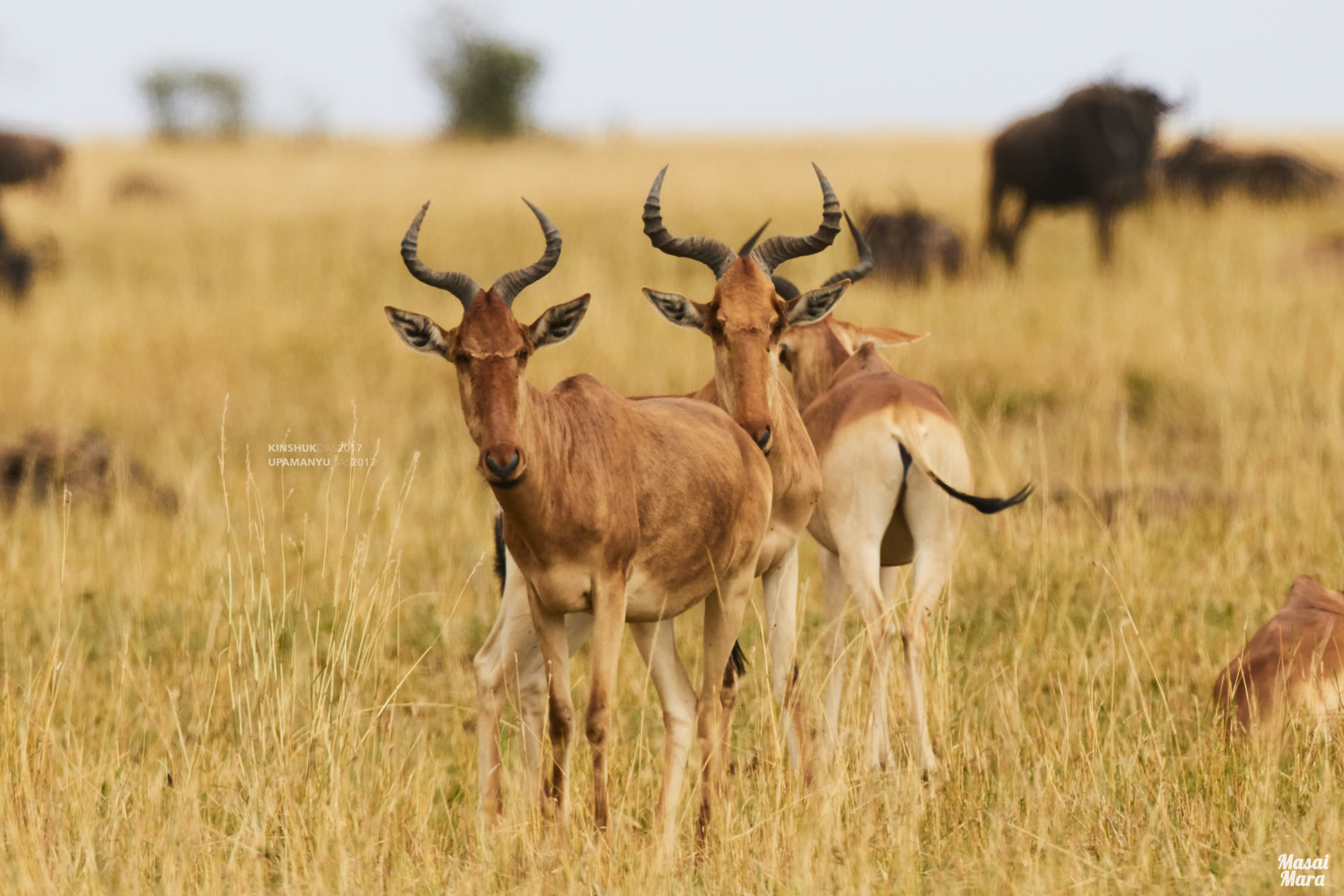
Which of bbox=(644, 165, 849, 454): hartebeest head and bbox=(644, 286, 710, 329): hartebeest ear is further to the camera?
bbox=(644, 286, 710, 329): hartebeest ear

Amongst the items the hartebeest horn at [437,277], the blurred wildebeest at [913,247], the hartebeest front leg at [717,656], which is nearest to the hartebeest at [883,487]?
the hartebeest front leg at [717,656]

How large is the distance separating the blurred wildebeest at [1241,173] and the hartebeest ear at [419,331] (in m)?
20.3

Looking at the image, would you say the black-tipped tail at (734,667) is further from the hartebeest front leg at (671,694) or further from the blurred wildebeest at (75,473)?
the blurred wildebeest at (75,473)

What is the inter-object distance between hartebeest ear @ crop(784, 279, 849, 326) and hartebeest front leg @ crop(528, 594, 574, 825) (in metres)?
1.69

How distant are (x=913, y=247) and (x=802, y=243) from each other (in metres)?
12.3

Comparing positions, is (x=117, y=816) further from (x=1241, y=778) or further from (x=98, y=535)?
(x=98, y=535)

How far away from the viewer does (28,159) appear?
2670 cm

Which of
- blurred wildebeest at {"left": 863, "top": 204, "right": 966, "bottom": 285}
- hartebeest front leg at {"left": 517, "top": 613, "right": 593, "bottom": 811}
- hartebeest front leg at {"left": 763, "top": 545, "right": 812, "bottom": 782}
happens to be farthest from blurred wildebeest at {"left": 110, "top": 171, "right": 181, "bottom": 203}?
hartebeest front leg at {"left": 517, "top": 613, "right": 593, "bottom": 811}

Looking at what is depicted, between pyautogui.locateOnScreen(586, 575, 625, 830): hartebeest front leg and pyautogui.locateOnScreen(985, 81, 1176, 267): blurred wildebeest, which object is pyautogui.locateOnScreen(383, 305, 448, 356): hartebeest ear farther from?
pyautogui.locateOnScreen(985, 81, 1176, 267): blurred wildebeest

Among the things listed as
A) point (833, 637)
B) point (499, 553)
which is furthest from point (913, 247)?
point (499, 553)

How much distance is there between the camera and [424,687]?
744 cm

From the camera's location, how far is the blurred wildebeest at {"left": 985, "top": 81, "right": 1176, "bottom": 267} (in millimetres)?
19625

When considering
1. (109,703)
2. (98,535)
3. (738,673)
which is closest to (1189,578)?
(738,673)

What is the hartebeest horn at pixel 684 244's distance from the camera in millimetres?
5855
